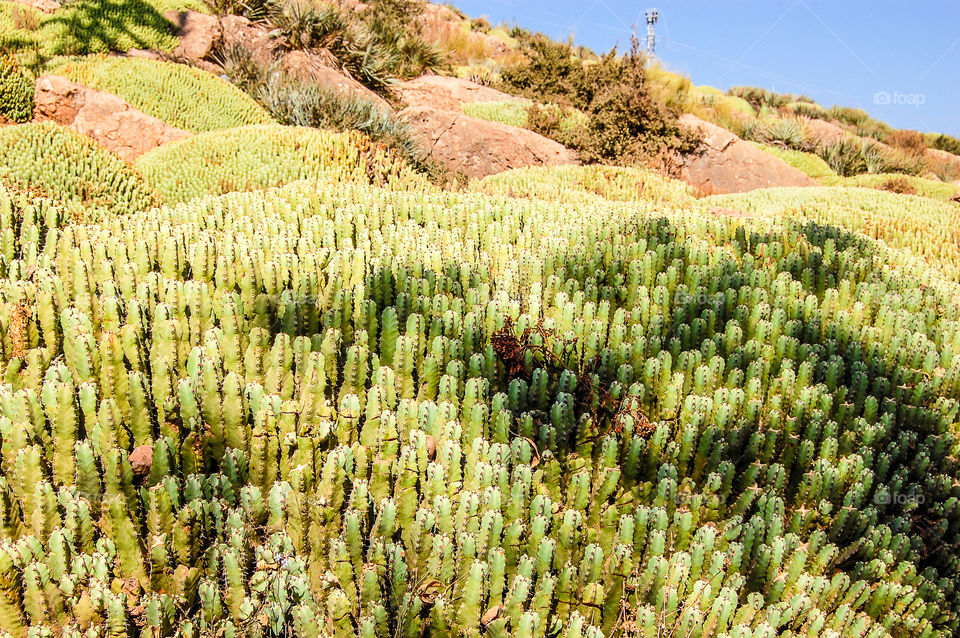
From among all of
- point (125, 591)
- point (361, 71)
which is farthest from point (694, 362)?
point (361, 71)

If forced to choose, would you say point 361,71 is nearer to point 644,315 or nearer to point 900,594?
point 644,315

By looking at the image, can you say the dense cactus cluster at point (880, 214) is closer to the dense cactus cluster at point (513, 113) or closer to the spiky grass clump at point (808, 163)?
the dense cactus cluster at point (513, 113)

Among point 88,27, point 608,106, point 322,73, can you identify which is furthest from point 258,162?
point 608,106

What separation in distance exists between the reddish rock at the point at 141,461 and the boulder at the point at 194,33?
1315 cm

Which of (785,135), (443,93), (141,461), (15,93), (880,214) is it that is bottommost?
(141,461)

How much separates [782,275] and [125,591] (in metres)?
4.89

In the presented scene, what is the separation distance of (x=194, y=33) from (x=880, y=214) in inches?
558

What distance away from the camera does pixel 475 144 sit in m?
14.4

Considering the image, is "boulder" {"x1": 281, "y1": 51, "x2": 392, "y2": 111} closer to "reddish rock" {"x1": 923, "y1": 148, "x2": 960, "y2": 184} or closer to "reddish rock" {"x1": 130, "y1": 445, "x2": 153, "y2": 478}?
"reddish rock" {"x1": 130, "y1": 445, "x2": 153, "y2": 478}

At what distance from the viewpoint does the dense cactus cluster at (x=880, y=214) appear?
923 cm

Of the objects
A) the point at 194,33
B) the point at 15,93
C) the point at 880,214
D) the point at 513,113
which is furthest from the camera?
the point at 513,113

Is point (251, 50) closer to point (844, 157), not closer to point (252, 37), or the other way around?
point (252, 37)

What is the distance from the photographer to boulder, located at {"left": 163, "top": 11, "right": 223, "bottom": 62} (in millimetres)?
14234

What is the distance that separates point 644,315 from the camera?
15.4 feet
